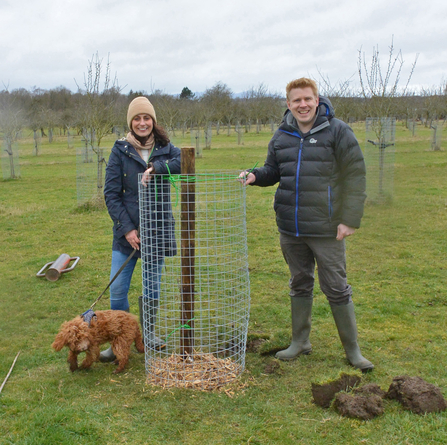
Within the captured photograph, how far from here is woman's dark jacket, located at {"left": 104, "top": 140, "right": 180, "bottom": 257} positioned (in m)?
3.86

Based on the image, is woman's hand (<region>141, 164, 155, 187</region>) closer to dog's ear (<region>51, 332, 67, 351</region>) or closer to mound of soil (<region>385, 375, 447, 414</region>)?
dog's ear (<region>51, 332, 67, 351</region>)

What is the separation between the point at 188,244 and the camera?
12.3ft

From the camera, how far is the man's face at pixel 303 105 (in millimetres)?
3609

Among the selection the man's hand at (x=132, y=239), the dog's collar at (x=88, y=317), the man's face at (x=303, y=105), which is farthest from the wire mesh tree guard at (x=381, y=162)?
the dog's collar at (x=88, y=317)

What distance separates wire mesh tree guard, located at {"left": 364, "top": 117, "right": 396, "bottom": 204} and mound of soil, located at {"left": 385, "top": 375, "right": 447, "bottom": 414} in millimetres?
8737

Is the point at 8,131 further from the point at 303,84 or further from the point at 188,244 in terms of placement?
the point at 303,84

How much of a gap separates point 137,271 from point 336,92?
13.6m

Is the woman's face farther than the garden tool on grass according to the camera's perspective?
No

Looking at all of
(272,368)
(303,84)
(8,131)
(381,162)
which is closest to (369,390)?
(272,368)

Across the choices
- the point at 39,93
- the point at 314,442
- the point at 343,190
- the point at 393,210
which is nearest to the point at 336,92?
the point at 393,210

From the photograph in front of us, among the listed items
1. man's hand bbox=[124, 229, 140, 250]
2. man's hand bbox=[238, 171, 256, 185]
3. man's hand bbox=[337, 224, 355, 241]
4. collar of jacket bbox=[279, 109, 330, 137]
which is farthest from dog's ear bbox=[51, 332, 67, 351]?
collar of jacket bbox=[279, 109, 330, 137]

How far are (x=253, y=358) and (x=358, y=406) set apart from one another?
3.88ft

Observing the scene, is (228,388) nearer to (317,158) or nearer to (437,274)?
(317,158)

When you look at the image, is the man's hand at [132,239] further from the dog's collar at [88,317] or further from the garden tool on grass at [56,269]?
the garden tool on grass at [56,269]
